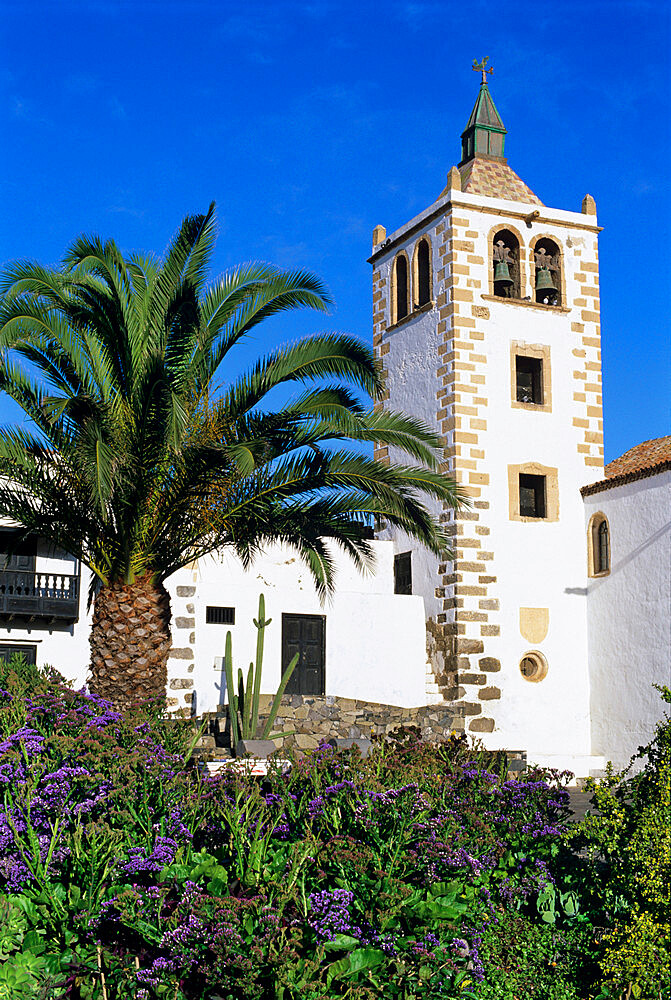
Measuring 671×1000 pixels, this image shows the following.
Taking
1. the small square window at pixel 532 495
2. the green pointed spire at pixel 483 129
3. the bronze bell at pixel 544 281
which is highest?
the green pointed spire at pixel 483 129

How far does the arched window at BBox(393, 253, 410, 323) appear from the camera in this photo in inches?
904

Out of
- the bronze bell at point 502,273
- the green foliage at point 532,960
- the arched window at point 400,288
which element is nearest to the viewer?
the green foliage at point 532,960

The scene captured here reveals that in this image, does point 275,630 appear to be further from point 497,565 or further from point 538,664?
point 538,664

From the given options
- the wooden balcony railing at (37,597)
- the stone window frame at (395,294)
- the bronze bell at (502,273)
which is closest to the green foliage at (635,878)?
the wooden balcony railing at (37,597)

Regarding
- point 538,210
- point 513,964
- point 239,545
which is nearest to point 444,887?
point 513,964

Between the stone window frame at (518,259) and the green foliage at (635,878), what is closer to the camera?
the green foliage at (635,878)

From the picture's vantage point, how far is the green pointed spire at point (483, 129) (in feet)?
76.7

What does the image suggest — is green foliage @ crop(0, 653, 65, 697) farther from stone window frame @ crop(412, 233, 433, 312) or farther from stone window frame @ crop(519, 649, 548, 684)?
stone window frame @ crop(412, 233, 433, 312)

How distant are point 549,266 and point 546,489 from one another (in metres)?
4.55

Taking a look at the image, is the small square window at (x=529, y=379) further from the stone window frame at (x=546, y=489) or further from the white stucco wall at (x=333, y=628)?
the white stucco wall at (x=333, y=628)

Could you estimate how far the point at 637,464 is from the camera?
20.3 meters

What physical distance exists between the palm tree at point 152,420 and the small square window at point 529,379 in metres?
8.77

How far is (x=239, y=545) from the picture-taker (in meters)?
14.1

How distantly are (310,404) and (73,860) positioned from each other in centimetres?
764
